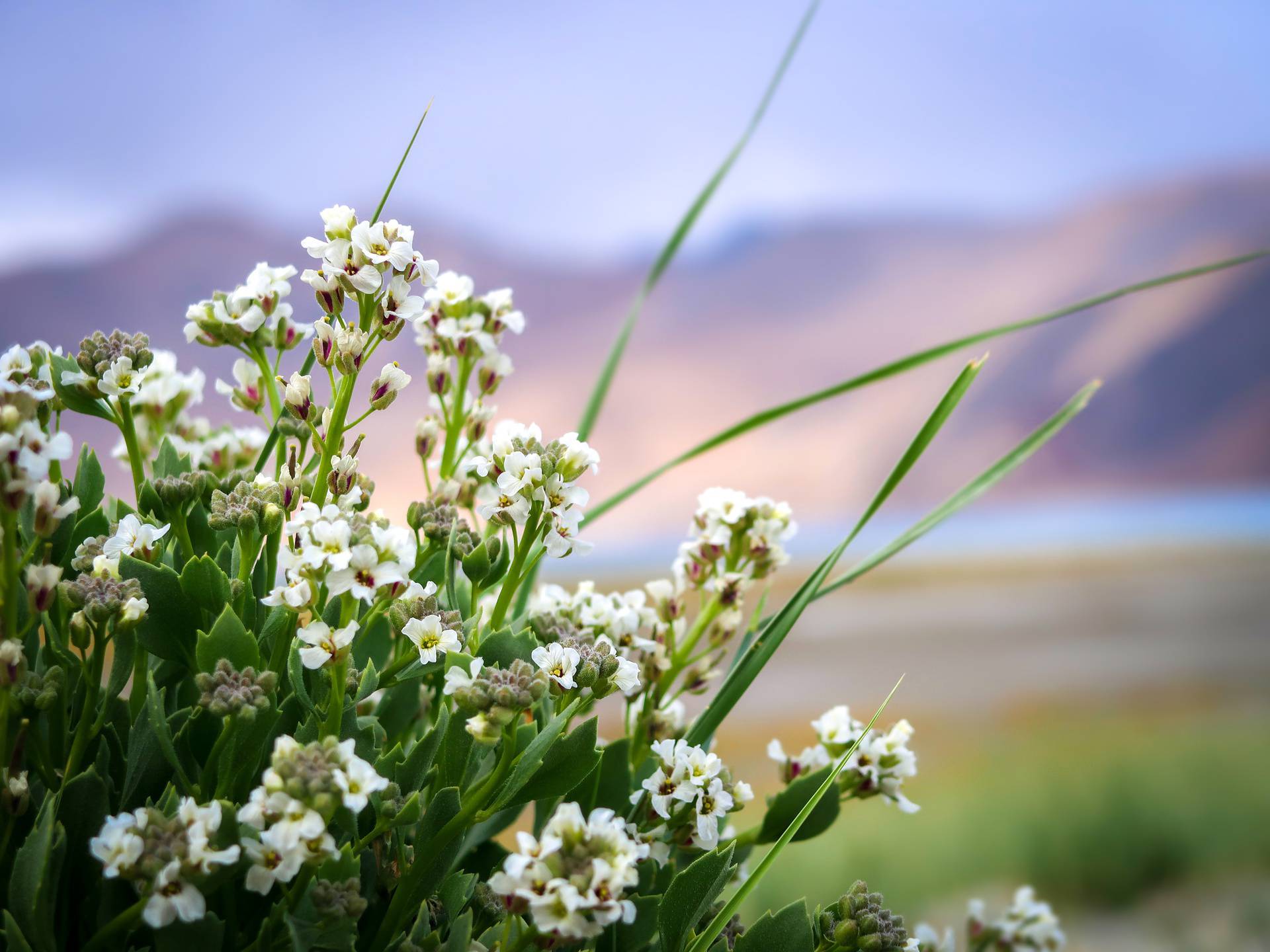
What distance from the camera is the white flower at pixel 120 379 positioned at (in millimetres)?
406

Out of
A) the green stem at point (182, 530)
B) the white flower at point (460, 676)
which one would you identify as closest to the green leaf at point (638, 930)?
the white flower at point (460, 676)

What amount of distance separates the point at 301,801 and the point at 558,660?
0.10 metres

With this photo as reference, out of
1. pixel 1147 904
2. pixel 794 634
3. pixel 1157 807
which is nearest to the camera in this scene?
pixel 1147 904

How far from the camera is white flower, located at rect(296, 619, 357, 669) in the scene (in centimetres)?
33

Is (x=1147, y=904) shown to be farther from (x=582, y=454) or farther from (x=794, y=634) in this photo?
(x=582, y=454)

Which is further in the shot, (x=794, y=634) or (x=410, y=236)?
(x=794, y=634)

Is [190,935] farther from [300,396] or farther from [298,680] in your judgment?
[300,396]

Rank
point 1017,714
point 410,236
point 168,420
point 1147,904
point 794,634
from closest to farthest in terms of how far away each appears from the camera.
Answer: point 410,236 < point 168,420 < point 1147,904 < point 1017,714 < point 794,634

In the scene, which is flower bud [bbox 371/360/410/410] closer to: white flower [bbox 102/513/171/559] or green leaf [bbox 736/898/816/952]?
white flower [bbox 102/513/171/559]

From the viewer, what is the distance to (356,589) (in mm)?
→ 333

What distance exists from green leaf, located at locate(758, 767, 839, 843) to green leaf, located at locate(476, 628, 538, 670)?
14 centimetres

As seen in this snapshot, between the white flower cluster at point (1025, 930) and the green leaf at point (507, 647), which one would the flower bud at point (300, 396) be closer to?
the green leaf at point (507, 647)

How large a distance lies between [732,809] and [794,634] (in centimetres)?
339

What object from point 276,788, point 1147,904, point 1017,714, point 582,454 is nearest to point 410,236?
point 582,454
